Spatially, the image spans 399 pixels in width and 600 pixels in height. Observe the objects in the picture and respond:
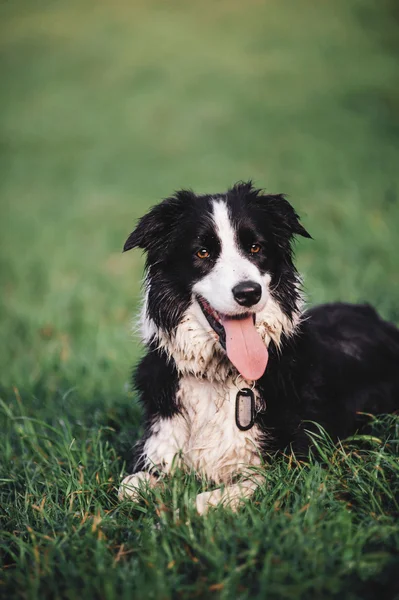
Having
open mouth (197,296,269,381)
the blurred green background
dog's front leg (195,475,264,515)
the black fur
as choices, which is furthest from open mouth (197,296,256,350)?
the blurred green background

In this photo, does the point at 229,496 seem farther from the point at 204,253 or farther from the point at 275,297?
the point at 204,253

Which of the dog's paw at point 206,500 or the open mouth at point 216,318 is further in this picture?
the open mouth at point 216,318

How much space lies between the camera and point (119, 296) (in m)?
7.82

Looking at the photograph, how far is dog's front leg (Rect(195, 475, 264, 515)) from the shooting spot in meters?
2.88

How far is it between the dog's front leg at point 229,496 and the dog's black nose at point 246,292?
86cm

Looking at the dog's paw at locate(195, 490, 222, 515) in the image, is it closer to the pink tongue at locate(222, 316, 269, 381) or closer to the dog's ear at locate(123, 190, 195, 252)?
the pink tongue at locate(222, 316, 269, 381)

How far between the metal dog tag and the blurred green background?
150cm

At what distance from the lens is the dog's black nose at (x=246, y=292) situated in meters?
3.02

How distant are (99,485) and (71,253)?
6750 millimetres

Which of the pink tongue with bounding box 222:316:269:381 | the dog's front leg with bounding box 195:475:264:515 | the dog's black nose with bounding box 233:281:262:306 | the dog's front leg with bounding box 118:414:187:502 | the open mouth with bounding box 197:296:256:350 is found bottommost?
the dog's front leg with bounding box 195:475:264:515

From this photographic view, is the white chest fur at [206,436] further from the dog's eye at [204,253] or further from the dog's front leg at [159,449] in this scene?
the dog's eye at [204,253]

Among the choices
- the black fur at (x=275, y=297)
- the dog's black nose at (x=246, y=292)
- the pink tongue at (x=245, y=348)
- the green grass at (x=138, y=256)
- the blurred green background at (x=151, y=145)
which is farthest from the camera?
the blurred green background at (x=151, y=145)

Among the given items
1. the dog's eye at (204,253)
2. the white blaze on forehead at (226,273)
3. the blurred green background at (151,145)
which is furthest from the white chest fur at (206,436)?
the blurred green background at (151,145)

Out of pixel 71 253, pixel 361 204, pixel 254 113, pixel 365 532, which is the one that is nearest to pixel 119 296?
pixel 71 253
